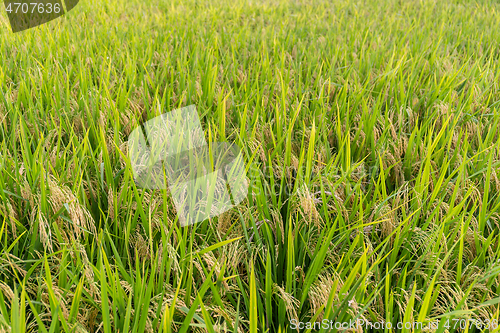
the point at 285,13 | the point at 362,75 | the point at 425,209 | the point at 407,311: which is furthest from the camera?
the point at 285,13

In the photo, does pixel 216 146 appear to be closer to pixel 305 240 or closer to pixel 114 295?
pixel 305 240

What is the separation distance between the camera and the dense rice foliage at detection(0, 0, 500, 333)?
951 mm

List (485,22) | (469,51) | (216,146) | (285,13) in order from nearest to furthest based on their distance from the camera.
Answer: (216,146), (469,51), (485,22), (285,13)

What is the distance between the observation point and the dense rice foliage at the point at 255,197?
37.4 inches

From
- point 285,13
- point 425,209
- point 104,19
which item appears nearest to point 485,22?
point 285,13

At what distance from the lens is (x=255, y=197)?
1268 mm

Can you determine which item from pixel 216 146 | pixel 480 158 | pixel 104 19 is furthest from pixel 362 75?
pixel 104 19

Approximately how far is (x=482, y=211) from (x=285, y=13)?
4.01m

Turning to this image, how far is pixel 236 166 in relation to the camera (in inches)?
54.7

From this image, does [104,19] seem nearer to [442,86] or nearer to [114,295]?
[442,86]

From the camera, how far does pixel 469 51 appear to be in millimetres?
3031

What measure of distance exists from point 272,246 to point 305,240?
0.13 meters

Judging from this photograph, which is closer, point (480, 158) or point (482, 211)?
point (482, 211)

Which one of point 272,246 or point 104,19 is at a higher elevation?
point 104,19
